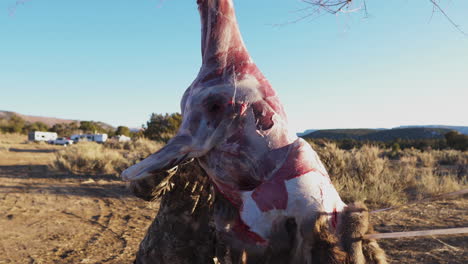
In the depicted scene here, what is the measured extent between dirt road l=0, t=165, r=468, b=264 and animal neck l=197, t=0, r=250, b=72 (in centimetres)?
231

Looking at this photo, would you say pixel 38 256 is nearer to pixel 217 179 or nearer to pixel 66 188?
pixel 217 179

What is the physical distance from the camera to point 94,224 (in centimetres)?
615

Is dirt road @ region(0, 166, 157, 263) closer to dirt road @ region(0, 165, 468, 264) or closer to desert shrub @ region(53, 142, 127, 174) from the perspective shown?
dirt road @ region(0, 165, 468, 264)

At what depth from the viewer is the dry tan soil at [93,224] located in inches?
179

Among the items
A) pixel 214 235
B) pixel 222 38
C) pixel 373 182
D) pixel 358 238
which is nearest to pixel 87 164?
pixel 373 182

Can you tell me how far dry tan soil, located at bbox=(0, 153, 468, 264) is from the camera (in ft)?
14.9

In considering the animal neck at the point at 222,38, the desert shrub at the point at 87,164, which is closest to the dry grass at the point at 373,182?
the animal neck at the point at 222,38

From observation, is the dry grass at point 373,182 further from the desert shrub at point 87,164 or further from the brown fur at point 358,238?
the desert shrub at point 87,164

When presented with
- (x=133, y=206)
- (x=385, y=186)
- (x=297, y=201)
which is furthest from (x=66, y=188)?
(x=297, y=201)

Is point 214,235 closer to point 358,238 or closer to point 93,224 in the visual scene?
point 358,238

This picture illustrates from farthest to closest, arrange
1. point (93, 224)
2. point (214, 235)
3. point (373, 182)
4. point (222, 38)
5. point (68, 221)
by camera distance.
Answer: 1. point (373, 182)
2. point (68, 221)
3. point (93, 224)
4. point (214, 235)
5. point (222, 38)

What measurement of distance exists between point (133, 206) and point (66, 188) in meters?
2.67

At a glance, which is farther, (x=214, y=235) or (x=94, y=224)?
(x=94, y=224)

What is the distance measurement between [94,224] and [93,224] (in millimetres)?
18
